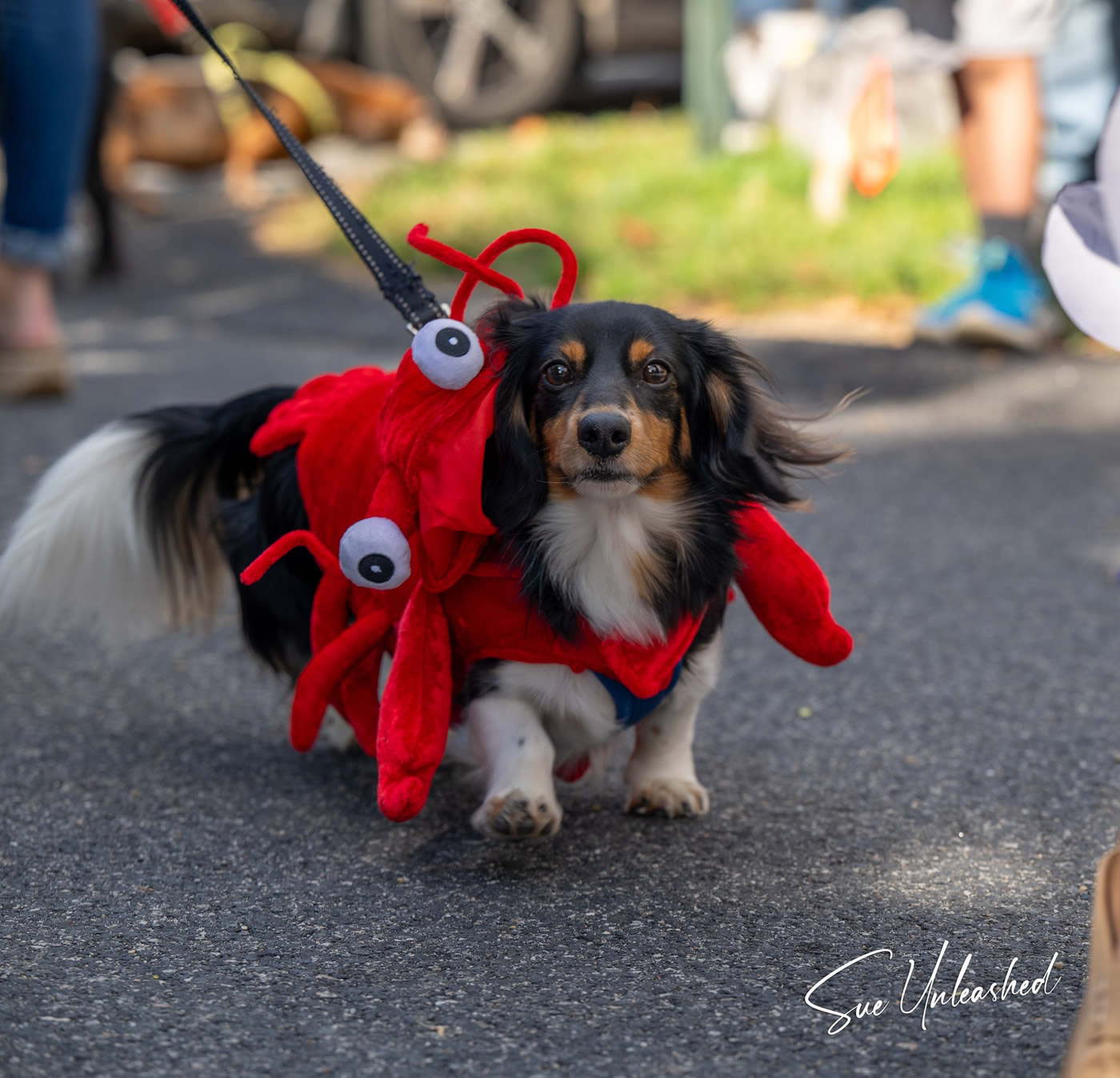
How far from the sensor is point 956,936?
6.29ft

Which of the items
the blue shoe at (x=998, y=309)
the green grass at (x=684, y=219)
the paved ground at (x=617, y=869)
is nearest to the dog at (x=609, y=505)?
the paved ground at (x=617, y=869)

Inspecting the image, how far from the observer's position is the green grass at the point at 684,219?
5.80 meters

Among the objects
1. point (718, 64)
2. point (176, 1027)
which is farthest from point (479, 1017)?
point (718, 64)

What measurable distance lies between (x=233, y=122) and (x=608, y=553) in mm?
7506

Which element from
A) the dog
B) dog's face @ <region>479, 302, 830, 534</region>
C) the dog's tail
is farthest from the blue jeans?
dog's face @ <region>479, 302, 830, 534</region>

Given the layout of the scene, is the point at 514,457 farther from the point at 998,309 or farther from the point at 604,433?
the point at 998,309

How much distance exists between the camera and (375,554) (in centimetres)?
205

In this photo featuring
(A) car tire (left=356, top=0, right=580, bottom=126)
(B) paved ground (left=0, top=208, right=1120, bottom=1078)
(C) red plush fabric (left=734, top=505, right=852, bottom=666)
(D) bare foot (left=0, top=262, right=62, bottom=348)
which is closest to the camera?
(B) paved ground (left=0, top=208, right=1120, bottom=1078)

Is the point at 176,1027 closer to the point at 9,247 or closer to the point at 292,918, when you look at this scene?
the point at 292,918

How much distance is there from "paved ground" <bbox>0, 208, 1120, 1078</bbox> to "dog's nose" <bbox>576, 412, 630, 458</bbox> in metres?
0.56

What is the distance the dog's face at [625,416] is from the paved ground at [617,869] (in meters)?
0.50

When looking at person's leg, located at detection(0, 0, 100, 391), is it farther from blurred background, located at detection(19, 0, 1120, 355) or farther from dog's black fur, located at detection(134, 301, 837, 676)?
dog's black fur, located at detection(134, 301, 837, 676)

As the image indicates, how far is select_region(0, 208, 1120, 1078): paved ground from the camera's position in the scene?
5.54 ft
